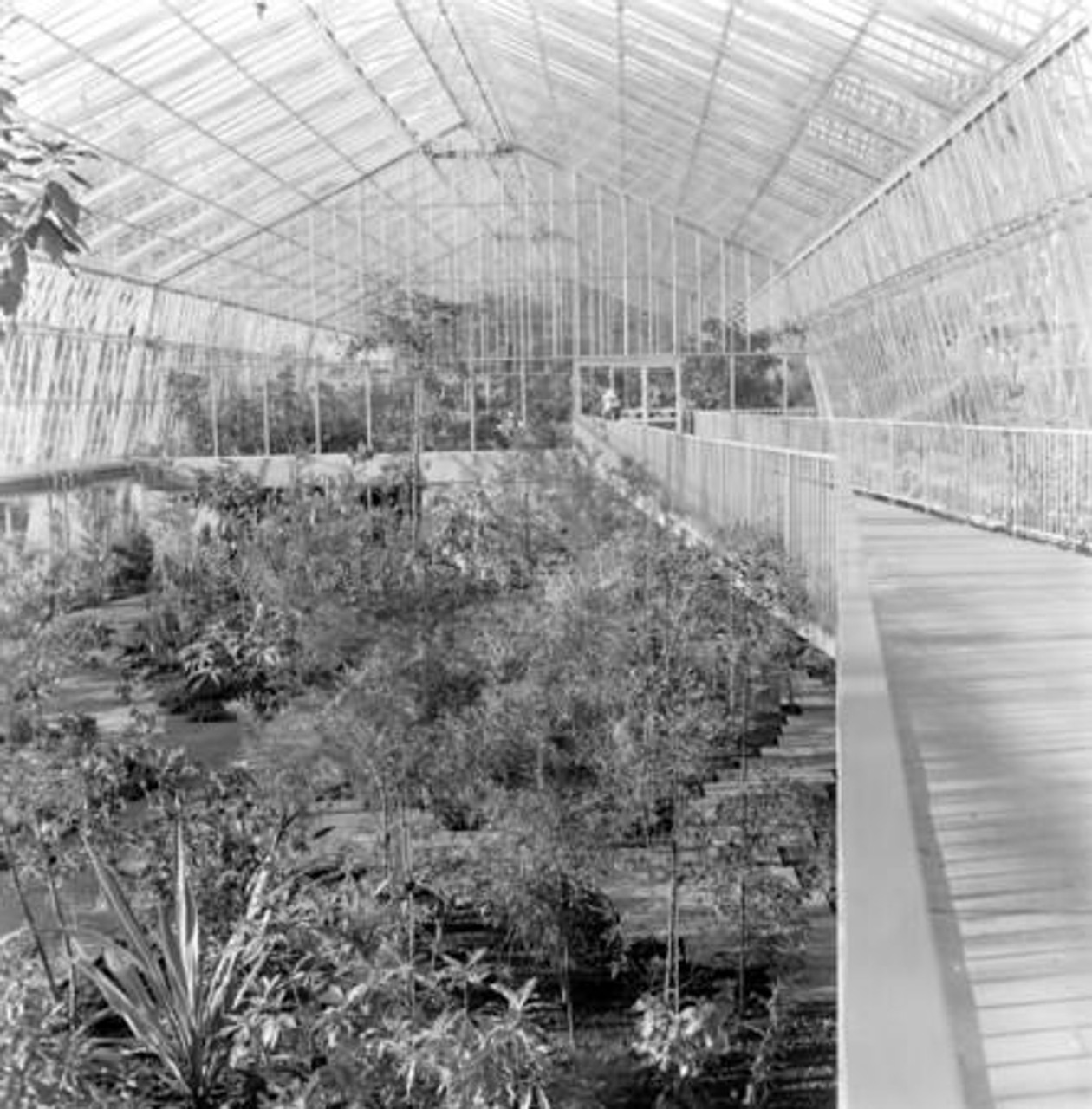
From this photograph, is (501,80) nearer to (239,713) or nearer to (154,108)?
(154,108)

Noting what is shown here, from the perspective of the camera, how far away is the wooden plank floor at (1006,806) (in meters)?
2.36

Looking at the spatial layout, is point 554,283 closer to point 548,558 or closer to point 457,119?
point 457,119

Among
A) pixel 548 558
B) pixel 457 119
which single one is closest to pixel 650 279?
pixel 457 119

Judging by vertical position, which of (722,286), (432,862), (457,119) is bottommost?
(432,862)

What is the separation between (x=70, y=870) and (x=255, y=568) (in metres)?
5.97

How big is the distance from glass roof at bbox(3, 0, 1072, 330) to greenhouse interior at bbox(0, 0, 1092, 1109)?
12cm

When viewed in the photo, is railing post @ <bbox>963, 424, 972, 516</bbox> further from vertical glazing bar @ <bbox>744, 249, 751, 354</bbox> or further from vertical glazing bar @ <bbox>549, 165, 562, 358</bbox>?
vertical glazing bar @ <bbox>744, 249, 751, 354</bbox>

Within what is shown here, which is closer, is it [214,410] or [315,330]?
[214,410]

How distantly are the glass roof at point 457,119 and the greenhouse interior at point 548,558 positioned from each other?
12 cm

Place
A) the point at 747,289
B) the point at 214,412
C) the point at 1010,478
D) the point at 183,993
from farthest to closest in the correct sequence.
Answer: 1. the point at 747,289
2. the point at 214,412
3. the point at 1010,478
4. the point at 183,993

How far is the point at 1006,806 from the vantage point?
4.05 metres

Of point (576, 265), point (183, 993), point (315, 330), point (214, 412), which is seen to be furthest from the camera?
point (315, 330)

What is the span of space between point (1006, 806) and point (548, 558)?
34.5 feet

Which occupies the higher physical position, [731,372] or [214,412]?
[731,372]
